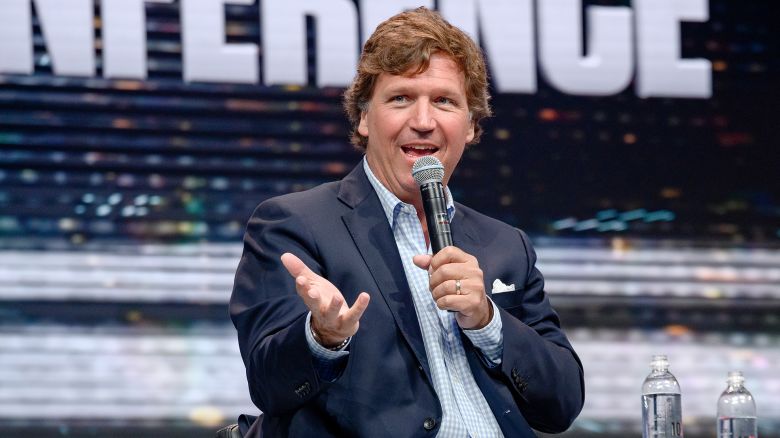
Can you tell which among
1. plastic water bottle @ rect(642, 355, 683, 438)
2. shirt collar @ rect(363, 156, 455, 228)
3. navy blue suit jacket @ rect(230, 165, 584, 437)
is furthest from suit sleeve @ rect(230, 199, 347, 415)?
plastic water bottle @ rect(642, 355, 683, 438)

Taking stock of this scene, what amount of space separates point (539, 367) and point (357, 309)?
0.56m

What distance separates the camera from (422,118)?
2.62 metres

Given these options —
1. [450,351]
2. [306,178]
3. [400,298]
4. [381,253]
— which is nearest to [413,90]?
[381,253]

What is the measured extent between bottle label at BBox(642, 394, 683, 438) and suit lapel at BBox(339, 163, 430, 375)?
67 centimetres

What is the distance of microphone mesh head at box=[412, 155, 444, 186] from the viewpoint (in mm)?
2383

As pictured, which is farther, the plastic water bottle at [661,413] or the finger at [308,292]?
the plastic water bottle at [661,413]

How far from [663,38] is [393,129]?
229 centimetres

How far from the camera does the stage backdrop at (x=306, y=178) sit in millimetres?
4078

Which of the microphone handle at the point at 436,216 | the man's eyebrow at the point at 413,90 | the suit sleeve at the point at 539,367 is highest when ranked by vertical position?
the man's eyebrow at the point at 413,90

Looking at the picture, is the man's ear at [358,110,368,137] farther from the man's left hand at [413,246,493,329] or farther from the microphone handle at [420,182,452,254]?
the man's left hand at [413,246,493,329]

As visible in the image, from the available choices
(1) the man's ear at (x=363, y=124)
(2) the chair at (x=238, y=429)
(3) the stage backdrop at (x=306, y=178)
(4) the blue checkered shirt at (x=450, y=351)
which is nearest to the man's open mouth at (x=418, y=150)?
(4) the blue checkered shirt at (x=450, y=351)

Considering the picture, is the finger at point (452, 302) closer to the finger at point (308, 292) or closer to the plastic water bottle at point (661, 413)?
the finger at point (308, 292)

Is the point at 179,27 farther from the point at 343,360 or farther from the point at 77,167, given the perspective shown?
the point at 343,360

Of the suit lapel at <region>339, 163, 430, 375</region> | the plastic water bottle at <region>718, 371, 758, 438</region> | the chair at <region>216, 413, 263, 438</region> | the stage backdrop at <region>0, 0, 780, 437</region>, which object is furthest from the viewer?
the stage backdrop at <region>0, 0, 780, 437</region>
